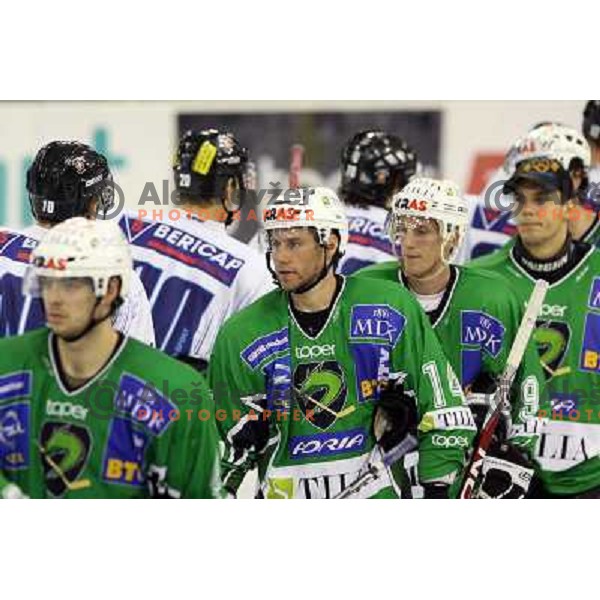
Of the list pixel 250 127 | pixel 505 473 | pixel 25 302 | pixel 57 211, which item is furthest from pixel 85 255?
pixel 505 473

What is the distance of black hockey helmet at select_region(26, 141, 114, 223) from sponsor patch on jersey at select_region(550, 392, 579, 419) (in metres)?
1.44

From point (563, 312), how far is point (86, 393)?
150cm

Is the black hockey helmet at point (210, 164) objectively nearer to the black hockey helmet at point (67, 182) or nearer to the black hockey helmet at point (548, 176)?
the black hockey helmet at point (67, 182)

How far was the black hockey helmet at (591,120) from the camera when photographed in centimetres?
574

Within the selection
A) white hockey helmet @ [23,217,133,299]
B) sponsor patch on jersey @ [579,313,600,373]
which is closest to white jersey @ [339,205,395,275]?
sponsor patch on jersey @ [579,313,600,373]

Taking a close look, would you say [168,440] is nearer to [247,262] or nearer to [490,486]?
[247,262]

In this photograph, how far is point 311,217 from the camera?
5.26 metres

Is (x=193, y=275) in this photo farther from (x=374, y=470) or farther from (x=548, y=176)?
(x=548, y=176)

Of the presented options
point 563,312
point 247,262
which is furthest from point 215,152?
point 563,312

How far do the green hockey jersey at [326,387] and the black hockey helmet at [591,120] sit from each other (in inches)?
34.4

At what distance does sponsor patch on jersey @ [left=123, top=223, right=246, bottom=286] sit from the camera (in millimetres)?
5457

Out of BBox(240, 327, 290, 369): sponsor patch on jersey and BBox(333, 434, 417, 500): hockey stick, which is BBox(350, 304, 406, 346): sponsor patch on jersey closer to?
BBox(240, 327, 290, 369): sponsor patch on jersey

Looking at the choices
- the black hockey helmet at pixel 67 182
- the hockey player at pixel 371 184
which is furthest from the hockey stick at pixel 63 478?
the hockey player at pixel 371 184

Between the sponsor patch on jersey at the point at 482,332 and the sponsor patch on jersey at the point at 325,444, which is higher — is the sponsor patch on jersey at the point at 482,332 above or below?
above
